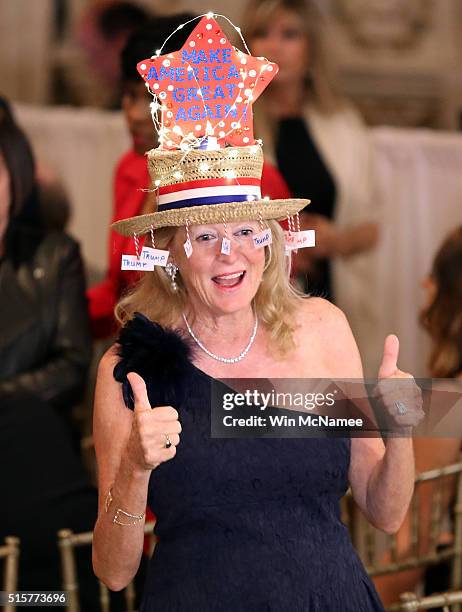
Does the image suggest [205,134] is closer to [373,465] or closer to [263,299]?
[263,299]

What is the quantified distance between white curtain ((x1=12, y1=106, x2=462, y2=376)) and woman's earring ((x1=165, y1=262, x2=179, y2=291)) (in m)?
2.11

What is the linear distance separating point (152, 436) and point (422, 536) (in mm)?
1284

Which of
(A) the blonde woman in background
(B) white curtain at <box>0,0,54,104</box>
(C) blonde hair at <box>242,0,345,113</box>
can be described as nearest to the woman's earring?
(A) the blonde woman in background

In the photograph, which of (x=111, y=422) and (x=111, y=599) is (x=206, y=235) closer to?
(x=111, y=422)

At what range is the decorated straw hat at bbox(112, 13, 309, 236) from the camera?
2.16 metres

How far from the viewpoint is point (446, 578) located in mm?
3057

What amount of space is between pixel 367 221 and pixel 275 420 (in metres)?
2.33

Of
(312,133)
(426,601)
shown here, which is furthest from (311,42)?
(426,601)

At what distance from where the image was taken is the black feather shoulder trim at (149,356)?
2.15 metres

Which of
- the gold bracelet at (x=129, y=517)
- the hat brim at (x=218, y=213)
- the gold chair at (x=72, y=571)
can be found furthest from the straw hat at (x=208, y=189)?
the gold chair at (x=72, y=571)

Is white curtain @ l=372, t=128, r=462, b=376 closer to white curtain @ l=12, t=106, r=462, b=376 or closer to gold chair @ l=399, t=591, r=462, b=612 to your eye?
white curtain @ l=12, t=106, r=462, b=376

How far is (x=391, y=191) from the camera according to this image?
4.60 metres

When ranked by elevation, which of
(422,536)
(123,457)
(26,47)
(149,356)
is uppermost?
(26,47)

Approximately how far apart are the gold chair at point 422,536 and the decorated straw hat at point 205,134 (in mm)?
1018
